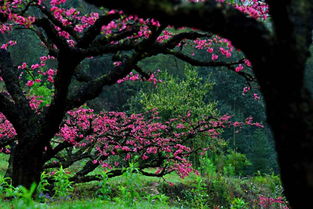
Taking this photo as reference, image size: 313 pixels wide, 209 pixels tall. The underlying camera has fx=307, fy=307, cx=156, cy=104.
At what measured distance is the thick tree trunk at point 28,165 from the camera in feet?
19.6

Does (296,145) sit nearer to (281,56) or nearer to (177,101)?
(281,56)

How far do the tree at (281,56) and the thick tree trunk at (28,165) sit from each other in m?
4.13

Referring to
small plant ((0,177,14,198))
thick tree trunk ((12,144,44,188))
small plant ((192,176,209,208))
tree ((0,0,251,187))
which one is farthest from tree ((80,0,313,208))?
small plant ((192,176,209,208))

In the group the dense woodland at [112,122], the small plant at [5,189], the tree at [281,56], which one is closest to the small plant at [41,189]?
the dense woodland at [112,122]

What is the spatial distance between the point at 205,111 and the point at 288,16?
18.7 metres

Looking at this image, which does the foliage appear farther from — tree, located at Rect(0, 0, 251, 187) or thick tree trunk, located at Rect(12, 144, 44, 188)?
thick tree trunk, located at Rect(12, 144, 44, 188)

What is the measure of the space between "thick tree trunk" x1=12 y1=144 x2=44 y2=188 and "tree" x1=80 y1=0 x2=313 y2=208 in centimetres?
413

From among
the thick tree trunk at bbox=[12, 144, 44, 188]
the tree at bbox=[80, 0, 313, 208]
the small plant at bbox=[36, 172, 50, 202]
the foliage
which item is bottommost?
the small plant at bbox=[36, 172, 50, 202]

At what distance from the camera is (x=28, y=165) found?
5977mm

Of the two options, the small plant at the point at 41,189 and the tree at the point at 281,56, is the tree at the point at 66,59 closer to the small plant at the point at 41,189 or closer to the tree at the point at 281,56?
the small plant at the point at 41,189

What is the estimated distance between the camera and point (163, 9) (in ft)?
9.00

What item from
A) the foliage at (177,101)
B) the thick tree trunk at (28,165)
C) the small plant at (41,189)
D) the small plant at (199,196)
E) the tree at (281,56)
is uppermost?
the foliage at (177,101)

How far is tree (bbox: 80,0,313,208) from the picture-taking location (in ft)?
8.38

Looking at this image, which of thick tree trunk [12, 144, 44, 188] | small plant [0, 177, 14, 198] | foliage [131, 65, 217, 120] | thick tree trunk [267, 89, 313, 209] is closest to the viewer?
thick tree trunk [267, 89, 313, 209]
